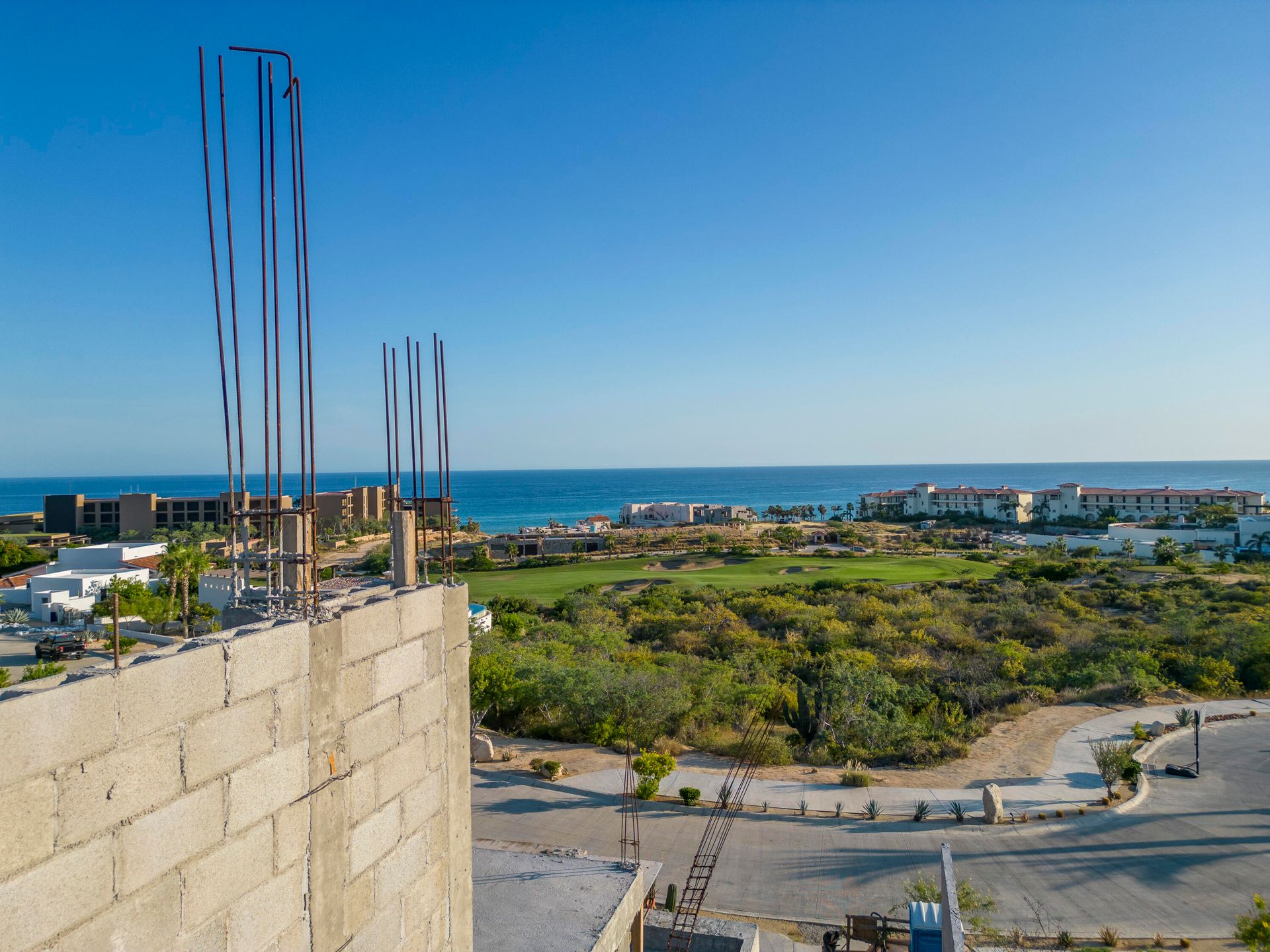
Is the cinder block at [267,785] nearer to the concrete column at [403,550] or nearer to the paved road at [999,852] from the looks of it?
the concrete column at [403,550]

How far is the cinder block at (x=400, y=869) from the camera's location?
454 cm

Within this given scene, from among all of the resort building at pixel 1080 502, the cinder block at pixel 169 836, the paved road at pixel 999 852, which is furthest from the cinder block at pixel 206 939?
the resort building at pixel 1080 502

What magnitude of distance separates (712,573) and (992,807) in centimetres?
4100

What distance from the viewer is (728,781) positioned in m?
16.2

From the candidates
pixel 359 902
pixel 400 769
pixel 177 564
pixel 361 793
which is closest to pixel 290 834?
pixel 361 793

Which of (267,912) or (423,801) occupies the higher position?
(267,912)

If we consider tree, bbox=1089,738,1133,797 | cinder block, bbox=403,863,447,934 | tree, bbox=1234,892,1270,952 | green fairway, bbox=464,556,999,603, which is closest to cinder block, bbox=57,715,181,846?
cinder block, bbox=403,863,447,934

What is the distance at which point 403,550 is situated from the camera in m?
5.46

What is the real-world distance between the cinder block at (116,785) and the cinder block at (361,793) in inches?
50.3

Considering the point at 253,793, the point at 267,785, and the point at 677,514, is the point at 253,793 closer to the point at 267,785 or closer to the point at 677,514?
the point at 267,785

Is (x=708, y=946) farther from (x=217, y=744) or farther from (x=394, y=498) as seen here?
(x=217, y=744)

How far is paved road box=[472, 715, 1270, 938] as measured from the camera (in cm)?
1148

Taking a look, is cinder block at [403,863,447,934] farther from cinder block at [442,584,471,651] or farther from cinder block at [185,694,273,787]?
cinder block at [185,694,273,787]

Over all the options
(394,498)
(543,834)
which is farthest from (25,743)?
(543,834)
